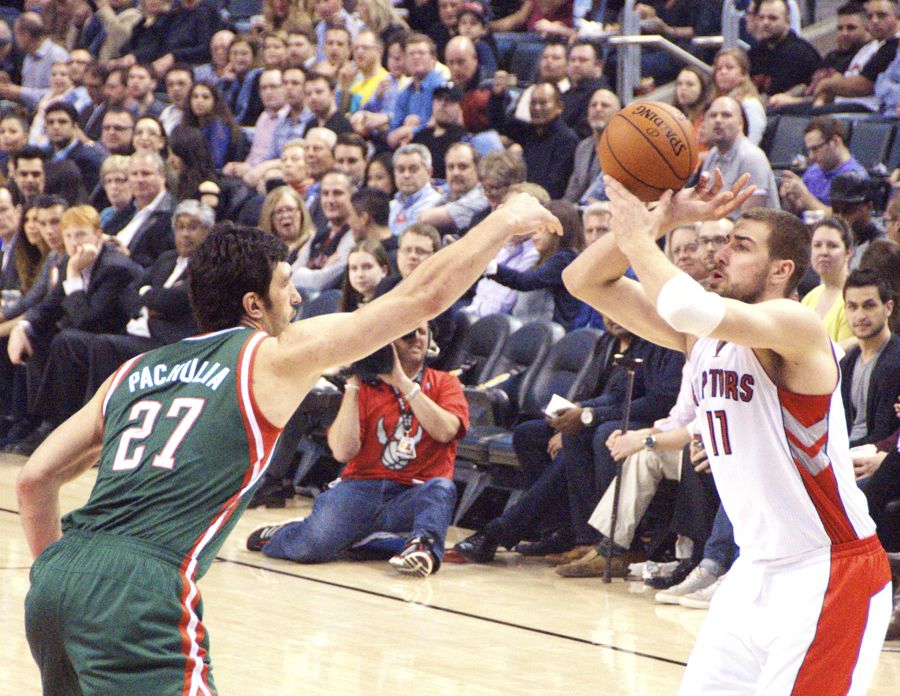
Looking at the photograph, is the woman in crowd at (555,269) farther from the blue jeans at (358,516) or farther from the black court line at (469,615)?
the black court line at (469,615)

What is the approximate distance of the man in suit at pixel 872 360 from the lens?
6.25 metres

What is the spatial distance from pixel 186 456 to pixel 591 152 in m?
7.30

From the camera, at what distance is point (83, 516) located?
10.1 feet

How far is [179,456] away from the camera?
304 cm

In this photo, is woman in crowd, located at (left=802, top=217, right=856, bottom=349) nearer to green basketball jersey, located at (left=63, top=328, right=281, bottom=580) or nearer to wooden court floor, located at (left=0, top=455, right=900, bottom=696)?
wooden court floor, located at (left=0, top=455, right=900, bottom=696)

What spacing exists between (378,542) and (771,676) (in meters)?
4.15

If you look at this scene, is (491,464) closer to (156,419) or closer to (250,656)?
(250,656)

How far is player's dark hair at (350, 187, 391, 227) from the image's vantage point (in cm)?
938

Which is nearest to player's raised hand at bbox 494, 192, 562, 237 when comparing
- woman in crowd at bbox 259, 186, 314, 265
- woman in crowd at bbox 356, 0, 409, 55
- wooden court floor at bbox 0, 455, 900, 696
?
wooden court floor at bbox 0, 455, 900, 696

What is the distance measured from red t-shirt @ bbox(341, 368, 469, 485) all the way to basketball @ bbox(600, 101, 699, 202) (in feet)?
11.4

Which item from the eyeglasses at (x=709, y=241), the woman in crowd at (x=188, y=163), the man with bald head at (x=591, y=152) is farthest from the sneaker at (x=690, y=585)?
the woman in crowd at (x=188, y=163)

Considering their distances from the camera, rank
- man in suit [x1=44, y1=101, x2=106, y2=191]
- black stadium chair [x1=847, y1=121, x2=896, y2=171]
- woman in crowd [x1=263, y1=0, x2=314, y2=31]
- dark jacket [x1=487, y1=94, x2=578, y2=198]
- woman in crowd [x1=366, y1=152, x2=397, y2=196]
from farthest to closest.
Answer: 1. woman in crowd [x1=263, y1=0, x2=314, y2=31]
2. man in suit [x1=44, y1=101, x2=106, y2=191]
3. dark jacket [x1=487, y1=94, x2=578, y2=198]
4. woman in crowd [x1=366, y1=152, x2=397, y2=196]
5. black stadium chair [x1=847, y1=121, x2=896, y2=171]

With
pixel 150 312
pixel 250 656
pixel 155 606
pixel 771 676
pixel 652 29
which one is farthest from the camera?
pixel 652 29

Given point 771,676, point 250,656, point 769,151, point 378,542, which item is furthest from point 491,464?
point 771,676
